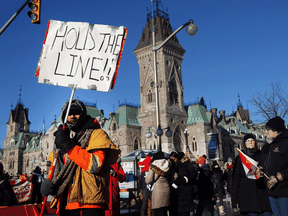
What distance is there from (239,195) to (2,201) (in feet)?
15.3

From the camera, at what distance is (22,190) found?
9.97 meters

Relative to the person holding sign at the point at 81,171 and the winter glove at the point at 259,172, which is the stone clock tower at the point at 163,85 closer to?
the winter glove at the point at 259,172

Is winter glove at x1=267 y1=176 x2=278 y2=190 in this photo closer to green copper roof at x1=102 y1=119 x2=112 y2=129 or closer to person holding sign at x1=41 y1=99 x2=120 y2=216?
person holding sign at x1=41 y1=99 x2=120 y2=216

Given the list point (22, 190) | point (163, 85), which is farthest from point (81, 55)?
point (163, 85)

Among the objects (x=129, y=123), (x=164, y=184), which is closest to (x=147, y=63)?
(x=129, y=123)

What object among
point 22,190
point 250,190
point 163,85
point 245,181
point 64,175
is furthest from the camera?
point 163,85

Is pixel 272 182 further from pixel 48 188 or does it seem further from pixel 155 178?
pixel 48 188

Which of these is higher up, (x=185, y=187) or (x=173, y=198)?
(x=185, y=187)

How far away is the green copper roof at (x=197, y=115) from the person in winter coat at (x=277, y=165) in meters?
43.7

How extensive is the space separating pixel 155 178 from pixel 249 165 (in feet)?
6.78

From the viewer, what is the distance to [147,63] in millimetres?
47938

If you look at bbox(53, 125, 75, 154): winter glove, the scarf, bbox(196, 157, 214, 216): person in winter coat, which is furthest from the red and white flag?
bbox(53, 125, 75, 154): winter glove

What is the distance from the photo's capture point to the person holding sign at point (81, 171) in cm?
317

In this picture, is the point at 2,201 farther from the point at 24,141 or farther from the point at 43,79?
the point at 24,141
